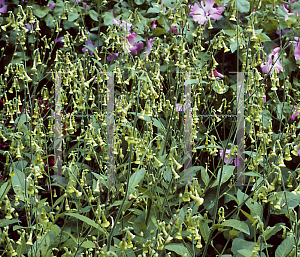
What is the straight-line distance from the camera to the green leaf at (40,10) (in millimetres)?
2754

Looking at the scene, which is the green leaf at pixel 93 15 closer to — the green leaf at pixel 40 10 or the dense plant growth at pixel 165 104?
the dense plant growth at pixel 165 104

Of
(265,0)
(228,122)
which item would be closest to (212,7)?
(265,0)

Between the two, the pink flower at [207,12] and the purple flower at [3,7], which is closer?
the pink flower at [207,12]

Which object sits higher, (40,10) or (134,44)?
(40,10)

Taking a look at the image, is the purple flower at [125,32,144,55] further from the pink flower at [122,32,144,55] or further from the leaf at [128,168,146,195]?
the leaf at [128,168,146,195]

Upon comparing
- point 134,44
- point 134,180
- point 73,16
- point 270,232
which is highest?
point 73,16

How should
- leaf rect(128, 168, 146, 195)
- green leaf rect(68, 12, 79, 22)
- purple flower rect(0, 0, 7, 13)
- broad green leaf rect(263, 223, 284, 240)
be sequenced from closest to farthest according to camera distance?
leaf rect(128, 168, 146, 195), broad green leaf rect(263, 223, 284, 240), green leaf rect(68, 12, 79, 22), purple flower rect(0, 0, 7, 13)

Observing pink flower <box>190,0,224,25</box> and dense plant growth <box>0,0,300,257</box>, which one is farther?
pink flower <box>190,0,224,25</box>

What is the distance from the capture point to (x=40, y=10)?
2812mm

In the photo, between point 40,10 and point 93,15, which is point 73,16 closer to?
point 93,15

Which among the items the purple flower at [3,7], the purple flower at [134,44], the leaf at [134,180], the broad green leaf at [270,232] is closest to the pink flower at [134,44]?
the purple flower at [134,44]

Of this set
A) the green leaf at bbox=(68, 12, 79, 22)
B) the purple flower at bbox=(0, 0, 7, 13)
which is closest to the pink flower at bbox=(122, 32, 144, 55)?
the green leaf at bbox=(68, 12, 79, 22)

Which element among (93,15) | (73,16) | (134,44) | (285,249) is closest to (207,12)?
(134,44)

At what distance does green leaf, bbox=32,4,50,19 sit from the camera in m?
2.75
